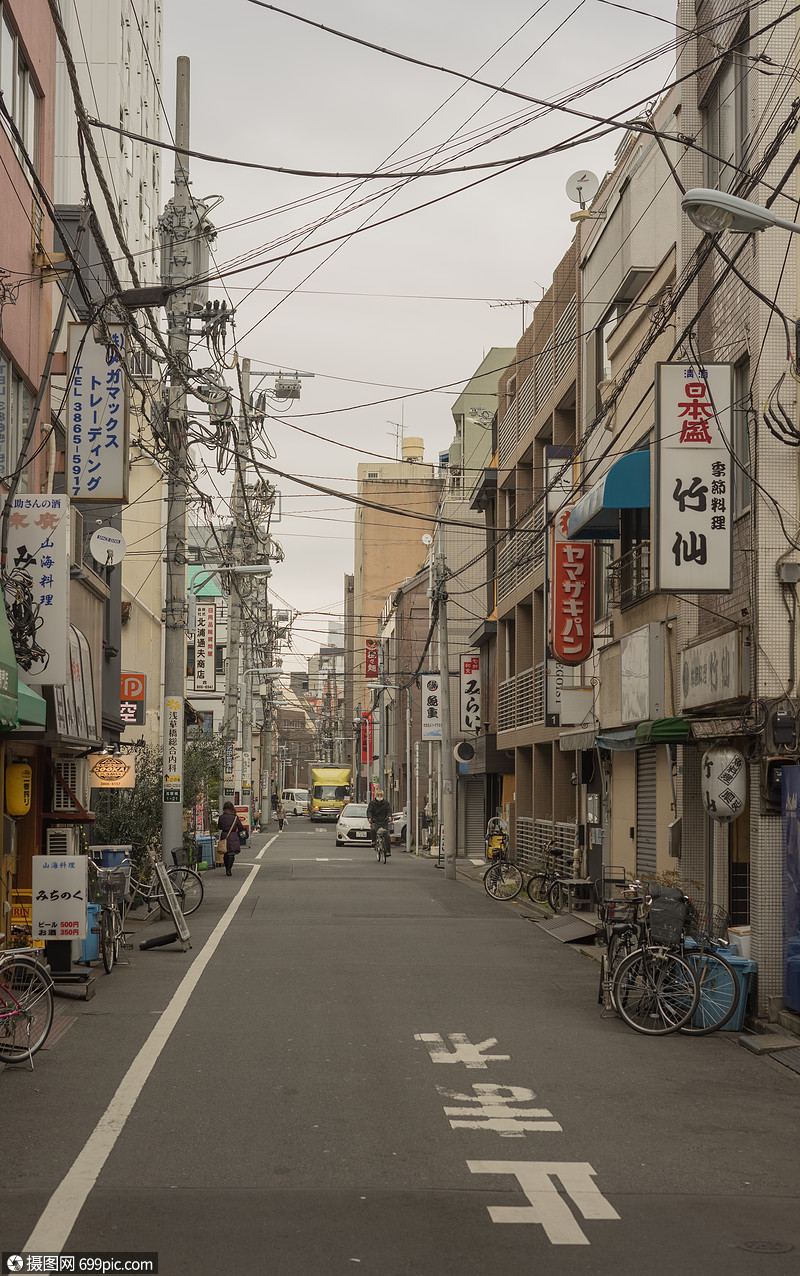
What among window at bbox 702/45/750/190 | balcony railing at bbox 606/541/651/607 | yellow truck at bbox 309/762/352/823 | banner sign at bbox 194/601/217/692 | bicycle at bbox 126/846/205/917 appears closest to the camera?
window at bbox 702/45/750/190

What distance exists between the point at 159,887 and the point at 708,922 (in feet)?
32.4

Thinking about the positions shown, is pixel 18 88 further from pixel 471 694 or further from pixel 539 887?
pixel 471 694

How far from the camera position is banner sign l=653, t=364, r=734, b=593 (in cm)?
1395

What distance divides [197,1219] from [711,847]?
1027 centimetres

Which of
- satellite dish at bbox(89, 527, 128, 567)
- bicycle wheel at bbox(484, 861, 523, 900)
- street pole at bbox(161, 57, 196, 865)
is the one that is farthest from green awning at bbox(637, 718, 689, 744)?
bicycle wheel at bbox(484, 861, 523, 900)

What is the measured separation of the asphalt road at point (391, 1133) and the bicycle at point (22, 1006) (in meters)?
0.19

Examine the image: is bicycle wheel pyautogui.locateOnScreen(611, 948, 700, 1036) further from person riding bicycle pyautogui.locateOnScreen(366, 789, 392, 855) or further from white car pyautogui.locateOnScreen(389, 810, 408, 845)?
white car pyautogui.locateOnScreen(389, 810, 408, 845)

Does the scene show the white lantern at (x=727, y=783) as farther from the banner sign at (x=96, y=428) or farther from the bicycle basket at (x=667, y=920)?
the banner sign at (x=96, y=428)

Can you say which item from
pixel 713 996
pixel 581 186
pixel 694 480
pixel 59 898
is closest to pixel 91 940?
pixel 59 898

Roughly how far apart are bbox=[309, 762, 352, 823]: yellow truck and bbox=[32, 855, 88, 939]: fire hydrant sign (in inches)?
3124

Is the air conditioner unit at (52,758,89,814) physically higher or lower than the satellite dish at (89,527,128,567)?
lower

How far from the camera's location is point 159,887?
20766mm

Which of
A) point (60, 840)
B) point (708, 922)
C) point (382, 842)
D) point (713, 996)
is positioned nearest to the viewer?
point (713, 996)

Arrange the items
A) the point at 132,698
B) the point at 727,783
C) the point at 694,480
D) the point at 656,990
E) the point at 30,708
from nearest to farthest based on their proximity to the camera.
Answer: the point at 656,990
the point at 727,783
the point at 30,708
the point at 694,480
the point at 132,698
